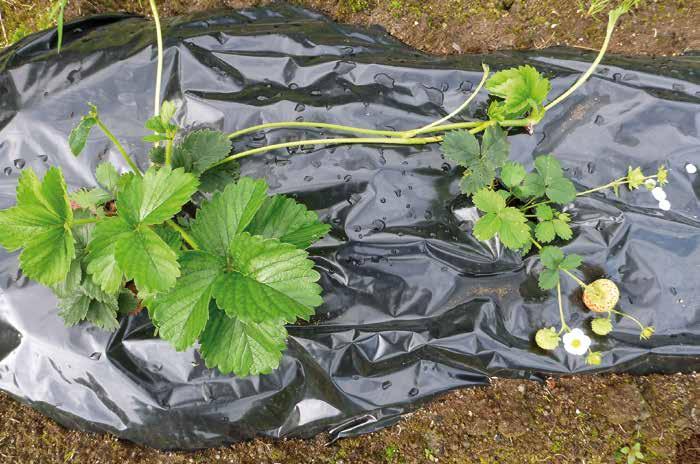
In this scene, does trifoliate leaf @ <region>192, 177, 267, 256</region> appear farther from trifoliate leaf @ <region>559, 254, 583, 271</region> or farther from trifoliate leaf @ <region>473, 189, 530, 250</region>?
trifoliate leaf @ <region>559, 254, 583, 271</region>

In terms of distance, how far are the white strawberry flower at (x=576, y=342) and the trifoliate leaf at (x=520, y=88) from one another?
29.0 inches

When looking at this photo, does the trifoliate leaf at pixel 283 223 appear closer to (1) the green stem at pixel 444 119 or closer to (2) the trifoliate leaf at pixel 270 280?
(2) the trifoliate leaf at pixel 270 280

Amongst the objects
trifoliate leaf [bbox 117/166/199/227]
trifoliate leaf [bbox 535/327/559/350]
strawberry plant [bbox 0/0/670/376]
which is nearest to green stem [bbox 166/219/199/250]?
strawberry plant [bbox 0/0/670/376]

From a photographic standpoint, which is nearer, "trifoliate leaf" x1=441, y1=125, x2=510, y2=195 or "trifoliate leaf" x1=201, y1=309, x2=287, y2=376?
"trifoliate leaf" x1=201, y1=309, x2=287, y2=376

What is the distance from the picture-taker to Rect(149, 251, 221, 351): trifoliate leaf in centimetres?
96

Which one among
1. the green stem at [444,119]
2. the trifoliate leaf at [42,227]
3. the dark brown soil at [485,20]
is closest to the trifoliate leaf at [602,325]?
the green stem at [444,119]

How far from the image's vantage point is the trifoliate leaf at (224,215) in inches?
39.9

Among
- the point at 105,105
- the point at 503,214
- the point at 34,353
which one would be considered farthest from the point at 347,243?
the point at 34,353

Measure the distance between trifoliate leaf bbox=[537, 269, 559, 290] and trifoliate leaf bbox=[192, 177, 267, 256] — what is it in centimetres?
92

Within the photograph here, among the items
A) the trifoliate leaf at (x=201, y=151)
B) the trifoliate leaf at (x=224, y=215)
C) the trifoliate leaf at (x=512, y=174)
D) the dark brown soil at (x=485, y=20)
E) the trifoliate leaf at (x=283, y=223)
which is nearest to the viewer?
the trifoliate leaf at (x=224, y=215)

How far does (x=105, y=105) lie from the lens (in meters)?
1.55

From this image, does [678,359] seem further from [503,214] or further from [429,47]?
[429,47]

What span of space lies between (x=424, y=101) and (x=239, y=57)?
671 mm

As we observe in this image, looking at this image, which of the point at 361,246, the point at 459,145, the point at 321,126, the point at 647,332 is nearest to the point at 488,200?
the point at 459,145
